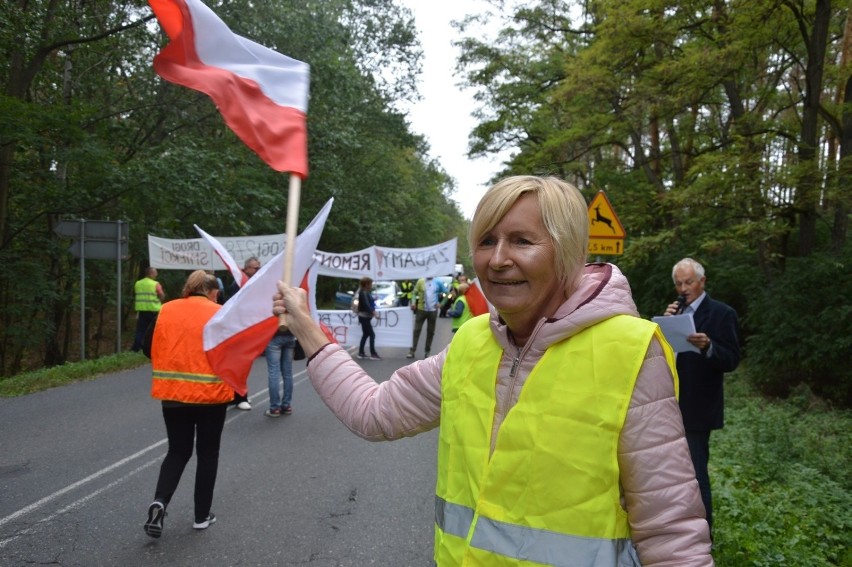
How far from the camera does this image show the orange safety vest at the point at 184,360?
16.8 ft

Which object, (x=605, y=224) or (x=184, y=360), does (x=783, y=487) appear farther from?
(x=184, y=360)

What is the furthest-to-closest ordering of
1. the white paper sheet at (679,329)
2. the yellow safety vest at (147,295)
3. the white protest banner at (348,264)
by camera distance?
1. the white protest banner at (348,264)
2. the yellow safety vest at (147,295)
3. the white paper sheet at (679,329)

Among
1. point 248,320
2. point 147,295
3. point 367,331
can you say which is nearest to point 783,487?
point 248,320

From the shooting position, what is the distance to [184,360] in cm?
514

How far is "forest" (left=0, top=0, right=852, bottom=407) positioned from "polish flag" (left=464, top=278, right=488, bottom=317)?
2848mm

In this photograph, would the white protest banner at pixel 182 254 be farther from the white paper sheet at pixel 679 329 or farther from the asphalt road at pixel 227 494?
the white paper sheet at pixel 679 329

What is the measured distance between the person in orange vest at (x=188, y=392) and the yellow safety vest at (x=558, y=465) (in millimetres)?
3579

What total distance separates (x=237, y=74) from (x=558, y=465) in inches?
90.3

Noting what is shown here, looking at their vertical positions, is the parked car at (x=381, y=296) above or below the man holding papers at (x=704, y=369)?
below

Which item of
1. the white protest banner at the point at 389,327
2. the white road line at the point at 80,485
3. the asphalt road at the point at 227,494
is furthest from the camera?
the white protest banner at the point at 389,327

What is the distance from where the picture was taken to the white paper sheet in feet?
15.0

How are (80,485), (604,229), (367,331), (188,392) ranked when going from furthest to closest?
(367,331) → (604,229) → (80,485) → (188,392)

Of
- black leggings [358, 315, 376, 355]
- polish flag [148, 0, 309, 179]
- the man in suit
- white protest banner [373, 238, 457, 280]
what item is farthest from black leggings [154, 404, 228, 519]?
white protest banner [373, 238, 457, 280]

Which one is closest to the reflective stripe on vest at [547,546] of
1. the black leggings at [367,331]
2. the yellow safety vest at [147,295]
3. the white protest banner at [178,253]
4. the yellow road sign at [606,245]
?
the yellow road sign at [606,245]
